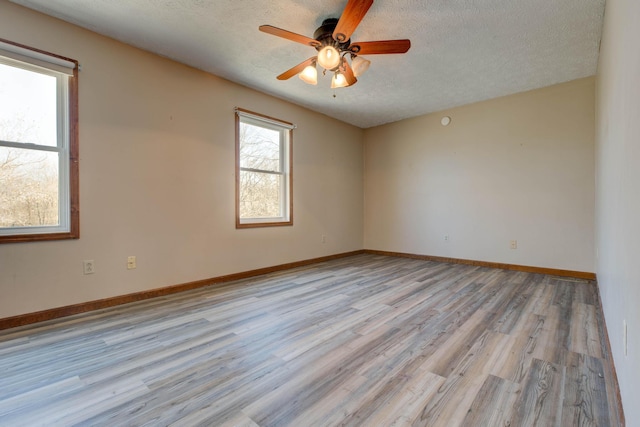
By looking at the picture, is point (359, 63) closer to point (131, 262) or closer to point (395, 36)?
point (395, 36)

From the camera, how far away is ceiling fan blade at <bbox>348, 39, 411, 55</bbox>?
7.24 ft

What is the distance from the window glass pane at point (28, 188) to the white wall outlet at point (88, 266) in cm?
41

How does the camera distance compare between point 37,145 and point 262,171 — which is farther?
point 262,171

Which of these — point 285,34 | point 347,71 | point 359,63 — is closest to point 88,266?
point 285,34

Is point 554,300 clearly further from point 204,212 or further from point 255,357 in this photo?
point 204,212

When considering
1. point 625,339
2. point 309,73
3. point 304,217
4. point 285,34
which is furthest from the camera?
point 304,217

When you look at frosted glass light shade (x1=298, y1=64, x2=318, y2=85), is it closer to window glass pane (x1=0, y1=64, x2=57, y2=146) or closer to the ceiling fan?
the ceiling fan

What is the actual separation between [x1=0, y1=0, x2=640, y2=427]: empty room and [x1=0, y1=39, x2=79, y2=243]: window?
17mm

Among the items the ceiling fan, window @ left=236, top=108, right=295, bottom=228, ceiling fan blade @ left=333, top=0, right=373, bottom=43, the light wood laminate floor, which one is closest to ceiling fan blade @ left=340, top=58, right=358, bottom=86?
the ceiling fan

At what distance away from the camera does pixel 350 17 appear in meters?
1.96

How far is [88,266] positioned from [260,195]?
82.4 inches

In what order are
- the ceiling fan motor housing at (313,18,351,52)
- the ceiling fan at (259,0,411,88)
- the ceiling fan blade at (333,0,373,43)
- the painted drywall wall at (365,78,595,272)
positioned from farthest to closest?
1. the painted drywall wall at (365,78,595,272)
2. the ceiling fan motor housing at (313,18,351,52)
3. the ceiling fan at (259,0,411,88)
4. the ceiling fan blade at (333,0,373,43)

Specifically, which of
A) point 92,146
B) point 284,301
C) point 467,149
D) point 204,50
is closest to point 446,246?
point 467,149

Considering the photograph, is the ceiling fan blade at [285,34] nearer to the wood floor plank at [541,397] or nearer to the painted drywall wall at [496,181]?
the wood floor plank at [541,397]
